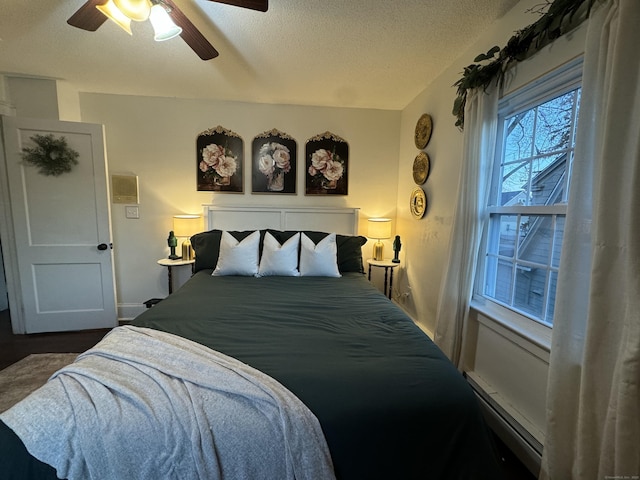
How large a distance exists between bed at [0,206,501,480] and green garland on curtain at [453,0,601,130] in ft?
4.94

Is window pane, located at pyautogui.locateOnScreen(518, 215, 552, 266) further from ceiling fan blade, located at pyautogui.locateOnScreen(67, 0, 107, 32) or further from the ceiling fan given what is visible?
ceiling fan blade, located at pyautogui.locateOnScreen(67, 0, 107, 32)

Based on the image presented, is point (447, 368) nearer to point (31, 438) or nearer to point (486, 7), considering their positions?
point (31, 438)

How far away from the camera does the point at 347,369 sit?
1.02m

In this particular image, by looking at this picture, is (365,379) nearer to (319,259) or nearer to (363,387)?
(363,387)

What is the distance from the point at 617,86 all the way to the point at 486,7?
3.52 feet

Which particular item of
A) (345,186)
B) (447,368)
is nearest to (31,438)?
(447,368)

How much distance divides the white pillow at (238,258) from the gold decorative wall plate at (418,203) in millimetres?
1585

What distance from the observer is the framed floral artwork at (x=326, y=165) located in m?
3.09

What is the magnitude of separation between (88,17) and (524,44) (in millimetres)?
2278

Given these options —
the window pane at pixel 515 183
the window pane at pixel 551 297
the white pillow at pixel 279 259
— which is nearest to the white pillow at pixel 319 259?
the white pillow at pixel 279 259

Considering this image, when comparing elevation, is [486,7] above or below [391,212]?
above

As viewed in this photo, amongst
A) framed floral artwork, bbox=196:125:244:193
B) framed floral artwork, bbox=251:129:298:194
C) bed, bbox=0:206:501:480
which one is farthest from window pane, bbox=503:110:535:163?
framed floral artwork, bbox=196:125:244:193

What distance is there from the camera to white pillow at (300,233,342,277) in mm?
2393

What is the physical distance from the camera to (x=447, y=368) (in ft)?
3.49
